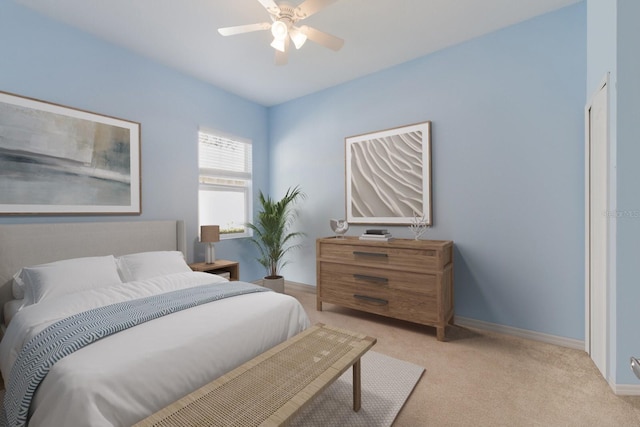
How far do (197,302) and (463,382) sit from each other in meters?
1.86

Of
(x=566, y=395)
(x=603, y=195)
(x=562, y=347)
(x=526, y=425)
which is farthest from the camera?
(x=562, y=347)

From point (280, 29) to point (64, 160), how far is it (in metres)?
2.22

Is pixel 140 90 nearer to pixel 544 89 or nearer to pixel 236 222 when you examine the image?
pixel 236 222

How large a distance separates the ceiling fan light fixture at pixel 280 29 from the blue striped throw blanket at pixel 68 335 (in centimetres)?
190

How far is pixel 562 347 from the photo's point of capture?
7.98 feet

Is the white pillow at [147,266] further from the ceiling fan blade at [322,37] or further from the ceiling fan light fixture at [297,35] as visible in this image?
the ceiling fan blade at [322,37]

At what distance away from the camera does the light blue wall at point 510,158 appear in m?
2.42

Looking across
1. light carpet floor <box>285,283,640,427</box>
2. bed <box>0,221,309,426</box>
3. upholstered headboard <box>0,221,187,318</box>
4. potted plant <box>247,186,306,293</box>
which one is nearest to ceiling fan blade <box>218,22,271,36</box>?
bed <box>0,221,309,426</box>

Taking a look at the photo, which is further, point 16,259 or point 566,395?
point 16,259

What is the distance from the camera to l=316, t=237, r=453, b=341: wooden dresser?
2.63m

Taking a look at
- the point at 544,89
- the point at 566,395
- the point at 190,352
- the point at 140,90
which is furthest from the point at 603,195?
the point at 140,90

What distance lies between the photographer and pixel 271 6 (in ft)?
6.47

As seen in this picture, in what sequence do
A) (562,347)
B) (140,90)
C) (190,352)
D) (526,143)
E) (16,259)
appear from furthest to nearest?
(140,90) < (526,143) < (562,347) < (16,259) < (190,352)

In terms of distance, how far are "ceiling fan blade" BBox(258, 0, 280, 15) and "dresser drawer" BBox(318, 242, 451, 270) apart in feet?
7.04
